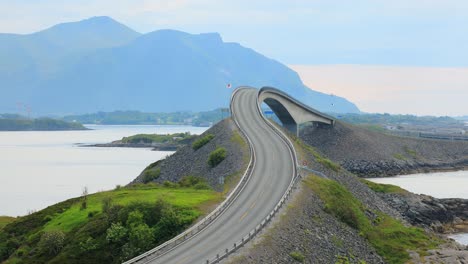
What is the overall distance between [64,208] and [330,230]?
86.1 feet

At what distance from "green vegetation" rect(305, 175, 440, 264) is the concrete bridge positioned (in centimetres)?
5901

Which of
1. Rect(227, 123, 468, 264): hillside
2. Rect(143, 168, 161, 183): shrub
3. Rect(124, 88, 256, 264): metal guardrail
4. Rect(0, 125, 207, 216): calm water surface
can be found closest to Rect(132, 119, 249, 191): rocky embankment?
Rect(143, 168, 161, 183): shrub

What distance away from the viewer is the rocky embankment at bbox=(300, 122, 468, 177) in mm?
140750

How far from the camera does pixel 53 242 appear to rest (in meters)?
45.1

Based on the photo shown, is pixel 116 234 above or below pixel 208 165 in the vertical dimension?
below

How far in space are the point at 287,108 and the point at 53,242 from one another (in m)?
91.5

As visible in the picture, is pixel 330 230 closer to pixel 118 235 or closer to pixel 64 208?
pixel 118 235

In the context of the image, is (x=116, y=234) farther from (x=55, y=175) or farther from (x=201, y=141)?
(x=55, y=175)

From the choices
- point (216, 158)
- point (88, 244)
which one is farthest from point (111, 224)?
point (216, 158)

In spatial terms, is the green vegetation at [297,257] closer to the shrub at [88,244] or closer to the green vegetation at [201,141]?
the shrub at [88,244]

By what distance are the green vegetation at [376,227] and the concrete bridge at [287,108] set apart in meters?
59.0

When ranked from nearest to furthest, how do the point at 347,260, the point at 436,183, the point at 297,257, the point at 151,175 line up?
the point at 297,257 < the point at 347,260 < the point at 151,175 < the point at 436,183

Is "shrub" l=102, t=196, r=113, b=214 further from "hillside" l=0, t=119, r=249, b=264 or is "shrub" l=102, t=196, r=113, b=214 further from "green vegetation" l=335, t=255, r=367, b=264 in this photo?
"green vegetation" l=335, t=255, r=367, b=264

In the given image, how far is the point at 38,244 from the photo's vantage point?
154 ft
